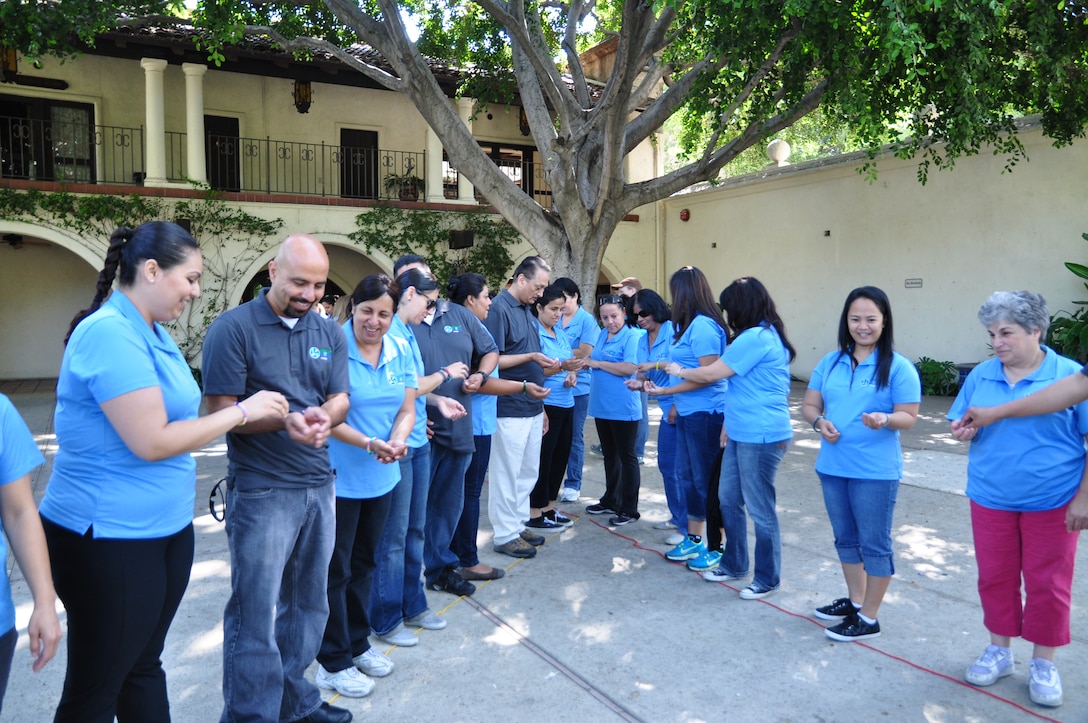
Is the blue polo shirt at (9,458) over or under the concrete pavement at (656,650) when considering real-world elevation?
over

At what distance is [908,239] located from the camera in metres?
15.2

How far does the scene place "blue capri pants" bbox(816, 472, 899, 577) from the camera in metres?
4.12

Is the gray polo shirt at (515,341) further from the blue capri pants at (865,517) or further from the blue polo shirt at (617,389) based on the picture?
the blue capri pants at (865,517)

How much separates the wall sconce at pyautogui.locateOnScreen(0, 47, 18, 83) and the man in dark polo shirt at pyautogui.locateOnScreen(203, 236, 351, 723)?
13.2m

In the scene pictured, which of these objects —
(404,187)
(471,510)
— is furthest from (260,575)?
(404,187)

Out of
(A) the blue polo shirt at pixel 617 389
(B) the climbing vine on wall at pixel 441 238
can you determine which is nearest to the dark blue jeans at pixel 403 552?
(A) the blue polo shirt at pixel 617 389

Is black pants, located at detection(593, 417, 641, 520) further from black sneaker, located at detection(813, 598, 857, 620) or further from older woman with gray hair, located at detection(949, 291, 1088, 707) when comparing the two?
older woman with gray hair, located at detection(949, 291, 1088, 707)

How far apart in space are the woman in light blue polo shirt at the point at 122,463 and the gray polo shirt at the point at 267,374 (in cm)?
26

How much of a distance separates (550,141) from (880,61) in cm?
438

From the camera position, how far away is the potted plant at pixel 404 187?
1808 cm

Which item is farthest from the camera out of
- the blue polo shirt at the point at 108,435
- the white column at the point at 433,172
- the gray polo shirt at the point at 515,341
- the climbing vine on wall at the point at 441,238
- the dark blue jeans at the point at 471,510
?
the white column at the point at 433,172

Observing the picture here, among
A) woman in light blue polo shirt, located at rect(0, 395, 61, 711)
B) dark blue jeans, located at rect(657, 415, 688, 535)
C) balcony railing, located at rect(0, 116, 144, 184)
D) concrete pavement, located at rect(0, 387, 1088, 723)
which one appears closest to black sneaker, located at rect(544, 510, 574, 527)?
concrete pavement, located at rect(0, 387, 1088, 723)

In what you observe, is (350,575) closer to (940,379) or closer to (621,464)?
(621,464)

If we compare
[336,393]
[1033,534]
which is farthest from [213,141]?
[1033,534]
